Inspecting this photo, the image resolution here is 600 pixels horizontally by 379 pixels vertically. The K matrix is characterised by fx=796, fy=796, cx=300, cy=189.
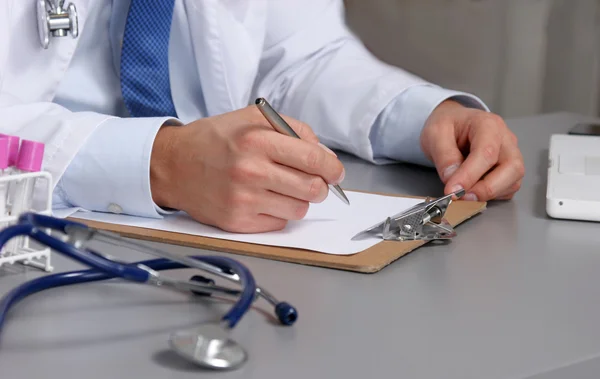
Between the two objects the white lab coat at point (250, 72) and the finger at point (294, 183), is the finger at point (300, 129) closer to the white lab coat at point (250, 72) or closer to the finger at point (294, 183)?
the finger at point (294, 183)

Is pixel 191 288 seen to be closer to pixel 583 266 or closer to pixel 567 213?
pixel 583 266

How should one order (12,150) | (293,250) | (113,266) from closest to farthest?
(113,266), (12,150), (293,250)

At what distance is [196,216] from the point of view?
2.52 feet

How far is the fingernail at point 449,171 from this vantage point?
0.95 m

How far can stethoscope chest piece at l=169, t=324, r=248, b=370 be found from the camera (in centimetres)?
46

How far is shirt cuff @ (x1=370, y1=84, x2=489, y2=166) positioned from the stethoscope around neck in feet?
1.45

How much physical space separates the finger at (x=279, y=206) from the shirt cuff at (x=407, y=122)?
356 mm

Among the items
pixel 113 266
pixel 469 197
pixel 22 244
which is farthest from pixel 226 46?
pixel 113 266

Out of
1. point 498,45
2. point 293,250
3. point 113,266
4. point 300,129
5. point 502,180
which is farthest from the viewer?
point 498,45

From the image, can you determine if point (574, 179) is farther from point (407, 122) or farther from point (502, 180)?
point (407, 122)

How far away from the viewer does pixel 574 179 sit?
2.93 feet

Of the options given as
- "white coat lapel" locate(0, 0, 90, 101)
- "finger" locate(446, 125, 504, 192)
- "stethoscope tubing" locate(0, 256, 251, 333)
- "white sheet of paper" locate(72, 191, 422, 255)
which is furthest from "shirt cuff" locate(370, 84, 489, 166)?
"stethoscope tubing" locate(0, 256, 251, 333)

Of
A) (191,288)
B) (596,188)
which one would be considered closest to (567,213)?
(596,188)

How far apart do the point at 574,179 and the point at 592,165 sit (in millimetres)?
69
